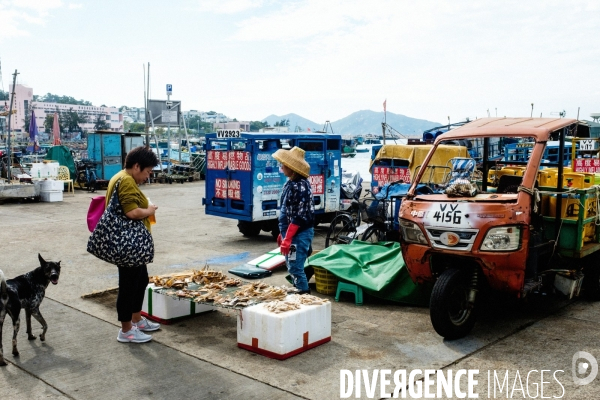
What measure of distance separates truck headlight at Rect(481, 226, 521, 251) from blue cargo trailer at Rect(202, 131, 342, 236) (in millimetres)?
6008

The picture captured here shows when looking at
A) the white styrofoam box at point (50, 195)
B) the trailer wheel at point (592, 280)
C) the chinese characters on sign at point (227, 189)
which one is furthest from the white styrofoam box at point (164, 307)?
the white styrofoam box at point (50, 195)

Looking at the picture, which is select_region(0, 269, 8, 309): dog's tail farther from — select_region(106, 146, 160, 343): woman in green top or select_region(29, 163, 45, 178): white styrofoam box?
select_region(29, 163, 45, 178): white styrofoam box

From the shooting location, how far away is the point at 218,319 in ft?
20.0

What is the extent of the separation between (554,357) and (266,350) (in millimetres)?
2571

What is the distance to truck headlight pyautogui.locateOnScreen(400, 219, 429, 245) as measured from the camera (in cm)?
568

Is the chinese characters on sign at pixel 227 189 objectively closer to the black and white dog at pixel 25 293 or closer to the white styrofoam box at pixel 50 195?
the black and white dog at pixel 25 293

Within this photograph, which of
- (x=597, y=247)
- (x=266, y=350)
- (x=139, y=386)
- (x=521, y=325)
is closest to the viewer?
(x=139, y=386)

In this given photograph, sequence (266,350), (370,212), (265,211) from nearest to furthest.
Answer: (266,350)
(370,212)
(265,211)

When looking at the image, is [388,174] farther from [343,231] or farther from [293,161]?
[293,161]

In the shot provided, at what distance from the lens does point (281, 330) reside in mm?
4867

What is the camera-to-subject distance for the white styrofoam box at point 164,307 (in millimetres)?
5859

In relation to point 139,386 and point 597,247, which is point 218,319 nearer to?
point 139,386

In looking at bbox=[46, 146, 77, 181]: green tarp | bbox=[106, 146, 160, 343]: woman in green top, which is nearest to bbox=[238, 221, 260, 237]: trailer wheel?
bbox=[106, 146, 160, 343]: woman in green top

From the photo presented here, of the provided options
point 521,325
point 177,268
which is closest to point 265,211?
point 177,268
